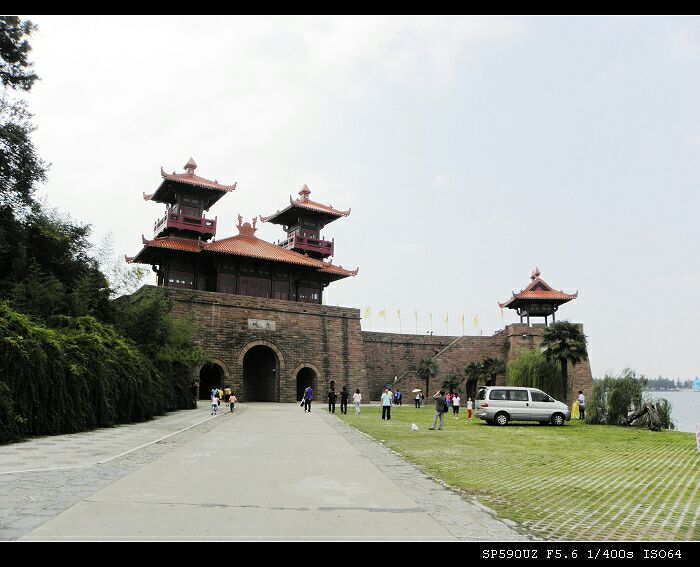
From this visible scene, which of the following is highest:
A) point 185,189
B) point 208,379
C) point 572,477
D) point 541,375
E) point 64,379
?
point 185,189

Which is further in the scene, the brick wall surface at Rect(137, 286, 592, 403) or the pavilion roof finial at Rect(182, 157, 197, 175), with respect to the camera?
the pavilion roof finial at Rect(182, 157, 197, 175)

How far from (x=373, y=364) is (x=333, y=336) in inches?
293

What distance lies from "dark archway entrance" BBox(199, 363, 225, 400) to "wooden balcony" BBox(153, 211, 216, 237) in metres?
9.26

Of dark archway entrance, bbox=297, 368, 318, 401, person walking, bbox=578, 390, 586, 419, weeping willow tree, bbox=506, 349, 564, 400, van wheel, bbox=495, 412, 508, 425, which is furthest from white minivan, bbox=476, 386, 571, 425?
dark archway entrance, bbox=297, 368, 318, 401

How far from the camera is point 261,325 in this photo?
35844 mm

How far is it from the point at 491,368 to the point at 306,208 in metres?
18.2

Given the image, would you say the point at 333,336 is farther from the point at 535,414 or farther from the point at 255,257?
the point at 535,414

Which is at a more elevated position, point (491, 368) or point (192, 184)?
point (192, 184)

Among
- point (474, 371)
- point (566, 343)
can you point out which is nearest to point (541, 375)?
point (566, 343)

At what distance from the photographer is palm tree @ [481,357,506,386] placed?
139 ft

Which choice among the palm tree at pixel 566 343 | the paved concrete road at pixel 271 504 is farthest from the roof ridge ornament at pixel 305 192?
the paved concrete road at pixel 271 504

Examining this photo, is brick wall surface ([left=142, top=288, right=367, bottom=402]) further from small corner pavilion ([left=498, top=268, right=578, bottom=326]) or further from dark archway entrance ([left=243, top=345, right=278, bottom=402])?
small corner pavilion ([left=498, top=268, right=578, bottom=326])

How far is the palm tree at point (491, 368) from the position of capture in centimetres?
4222

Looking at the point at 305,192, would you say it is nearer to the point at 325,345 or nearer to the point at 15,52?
the point at 325,345
